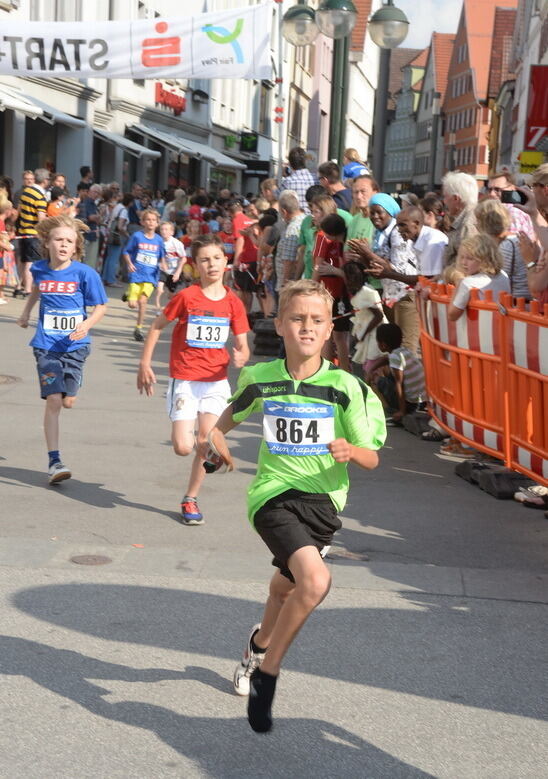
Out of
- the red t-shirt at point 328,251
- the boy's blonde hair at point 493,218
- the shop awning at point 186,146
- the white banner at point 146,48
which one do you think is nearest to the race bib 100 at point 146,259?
the white banner at point 146,48

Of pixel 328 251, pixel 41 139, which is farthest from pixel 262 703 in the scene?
pixel 41 139

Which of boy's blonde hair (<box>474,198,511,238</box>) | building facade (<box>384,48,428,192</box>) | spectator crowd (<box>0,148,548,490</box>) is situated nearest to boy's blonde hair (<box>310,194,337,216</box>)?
spectator crowd (<box>0,148,548,490</box>)

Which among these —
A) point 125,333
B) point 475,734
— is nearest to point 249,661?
point 475,734

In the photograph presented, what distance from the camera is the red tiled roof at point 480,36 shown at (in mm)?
99188

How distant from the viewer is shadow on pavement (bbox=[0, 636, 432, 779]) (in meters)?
3.74

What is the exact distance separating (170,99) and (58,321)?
3248 cm

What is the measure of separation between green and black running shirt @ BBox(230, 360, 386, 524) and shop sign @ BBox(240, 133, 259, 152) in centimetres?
4649

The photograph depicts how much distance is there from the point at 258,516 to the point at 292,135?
59.4 m

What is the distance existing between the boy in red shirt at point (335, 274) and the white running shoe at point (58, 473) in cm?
396

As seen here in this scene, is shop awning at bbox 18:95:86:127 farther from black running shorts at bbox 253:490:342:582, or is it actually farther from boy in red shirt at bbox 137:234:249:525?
black running shorts at bbox 253:490:342:582

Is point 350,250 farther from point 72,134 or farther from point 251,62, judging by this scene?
point 72,134

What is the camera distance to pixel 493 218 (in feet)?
27.9

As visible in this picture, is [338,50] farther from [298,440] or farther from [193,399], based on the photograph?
[298,440]

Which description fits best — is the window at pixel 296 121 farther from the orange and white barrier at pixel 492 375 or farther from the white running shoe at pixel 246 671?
the white running shoe at pixel 246 671
